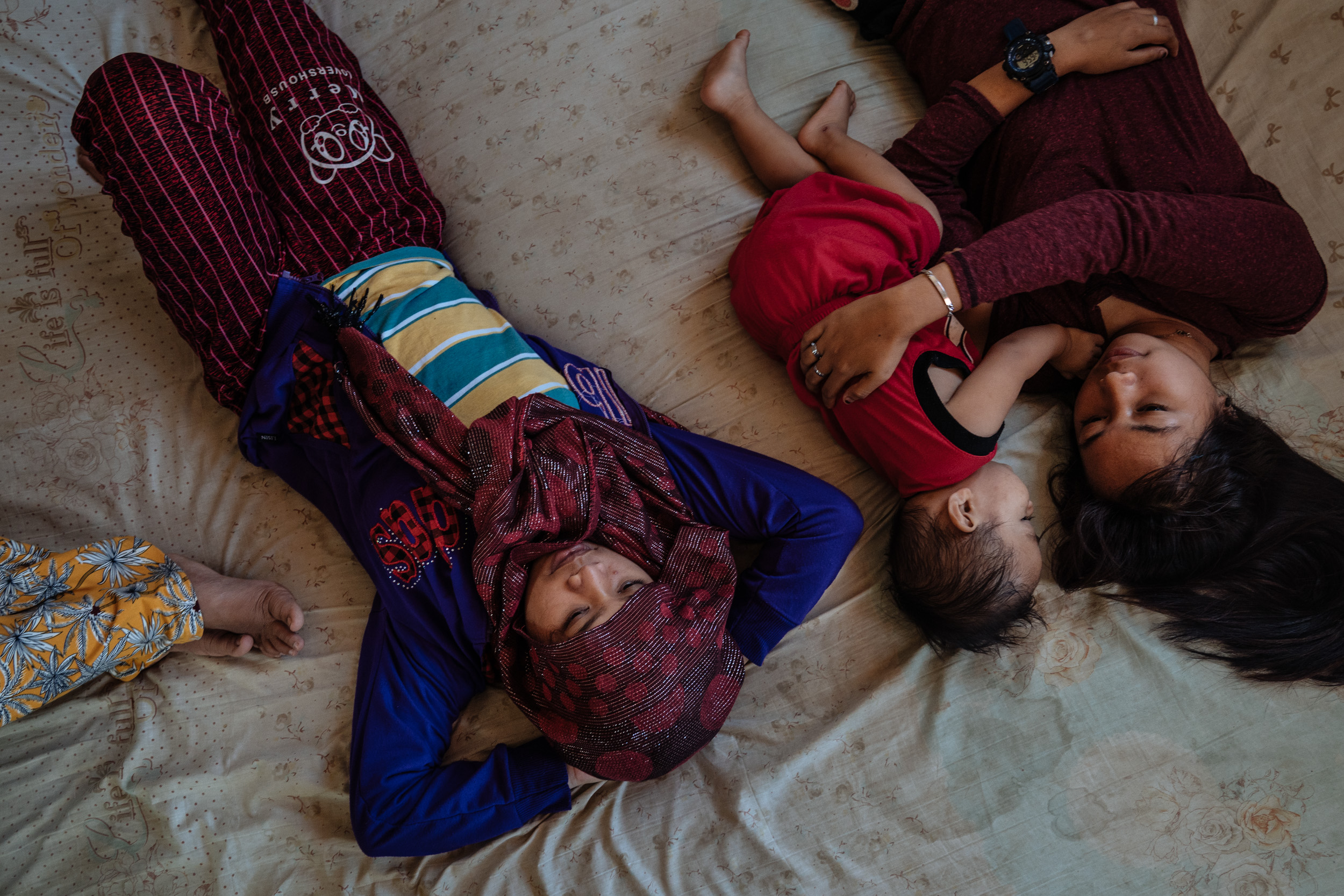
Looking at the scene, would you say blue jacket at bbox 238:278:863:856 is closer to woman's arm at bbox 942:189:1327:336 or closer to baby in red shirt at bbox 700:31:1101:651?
baby in red shirt at bbox 700:31:1101:651

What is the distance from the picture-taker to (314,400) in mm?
1149

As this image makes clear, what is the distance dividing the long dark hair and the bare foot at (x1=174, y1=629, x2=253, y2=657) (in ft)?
3.95

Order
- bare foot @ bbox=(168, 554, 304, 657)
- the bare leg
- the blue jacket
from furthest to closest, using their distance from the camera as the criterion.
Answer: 1. the bare leg
2. bare foot @ bbox=(168, 554, 304, 657)
3. the blue jacket

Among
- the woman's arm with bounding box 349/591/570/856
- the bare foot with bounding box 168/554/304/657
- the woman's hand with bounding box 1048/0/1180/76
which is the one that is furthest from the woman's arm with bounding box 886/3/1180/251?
the bare foot with bounding box 168/554/304/657

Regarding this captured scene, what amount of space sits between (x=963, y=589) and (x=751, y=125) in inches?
31.0

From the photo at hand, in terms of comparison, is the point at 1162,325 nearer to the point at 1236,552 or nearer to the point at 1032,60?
the point at 1236,552

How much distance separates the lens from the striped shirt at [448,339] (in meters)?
1.11

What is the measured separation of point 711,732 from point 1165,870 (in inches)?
22.5

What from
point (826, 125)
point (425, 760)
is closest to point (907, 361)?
point (826, 125)

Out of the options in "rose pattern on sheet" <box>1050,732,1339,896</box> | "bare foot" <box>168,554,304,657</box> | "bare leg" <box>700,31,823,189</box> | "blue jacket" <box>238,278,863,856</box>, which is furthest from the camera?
"bare leg" <box>700,31,823,189</box>

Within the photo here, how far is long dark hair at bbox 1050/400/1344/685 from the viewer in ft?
3.12

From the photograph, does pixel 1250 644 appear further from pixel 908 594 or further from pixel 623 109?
pixel 623 109

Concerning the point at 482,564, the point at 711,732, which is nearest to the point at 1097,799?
the point at 711,732

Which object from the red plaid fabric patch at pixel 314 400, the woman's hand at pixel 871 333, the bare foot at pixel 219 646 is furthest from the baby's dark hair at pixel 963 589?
the bare foot at pixel 219 646
